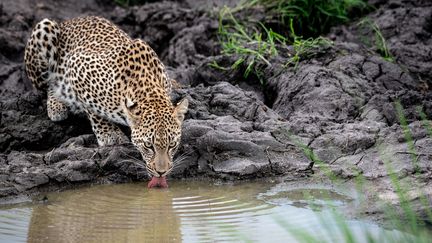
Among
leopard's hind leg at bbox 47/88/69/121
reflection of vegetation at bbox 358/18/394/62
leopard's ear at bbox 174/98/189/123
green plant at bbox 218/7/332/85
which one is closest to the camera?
leopard's ear at bbox 174/98/189/123

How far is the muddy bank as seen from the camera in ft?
30.4

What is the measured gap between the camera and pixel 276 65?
11.6 meters

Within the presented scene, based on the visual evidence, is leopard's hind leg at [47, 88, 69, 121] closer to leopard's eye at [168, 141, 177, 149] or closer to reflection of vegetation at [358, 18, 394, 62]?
leopard's eye at [168, 141, 177, 149]

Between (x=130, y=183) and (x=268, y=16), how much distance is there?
4760 mm

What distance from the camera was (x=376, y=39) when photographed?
42.0 feet

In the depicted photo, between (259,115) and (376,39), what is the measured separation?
3079 millimetres

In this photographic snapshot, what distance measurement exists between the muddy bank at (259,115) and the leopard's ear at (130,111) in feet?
1.09

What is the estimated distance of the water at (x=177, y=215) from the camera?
7.83m

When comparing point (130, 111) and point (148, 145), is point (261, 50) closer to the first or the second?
point (130, 111)

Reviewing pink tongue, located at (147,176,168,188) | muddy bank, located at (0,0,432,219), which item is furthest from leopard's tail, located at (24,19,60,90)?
pink tongue, located at (147,176,168,188)

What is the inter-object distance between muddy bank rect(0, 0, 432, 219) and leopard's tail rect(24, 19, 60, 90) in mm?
238

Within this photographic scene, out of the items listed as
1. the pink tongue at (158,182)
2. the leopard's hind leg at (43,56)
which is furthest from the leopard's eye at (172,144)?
the leopard's hind leg at (43,56)

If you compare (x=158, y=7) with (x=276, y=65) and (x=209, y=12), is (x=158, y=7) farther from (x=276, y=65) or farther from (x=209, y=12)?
(x=276, y=65)

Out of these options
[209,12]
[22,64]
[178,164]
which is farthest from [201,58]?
[178,164]
